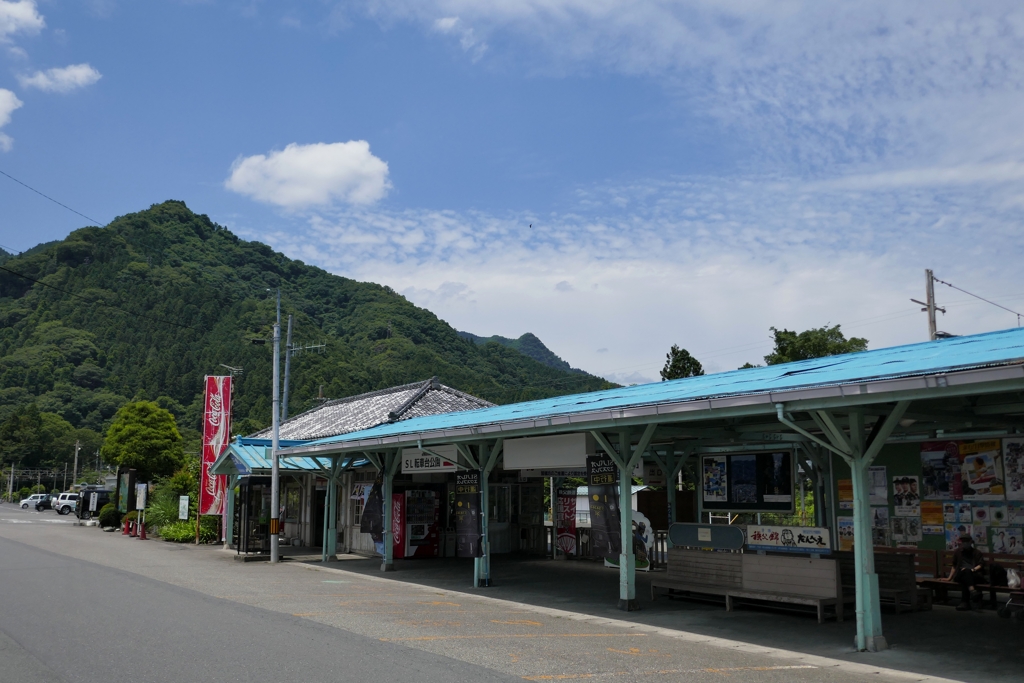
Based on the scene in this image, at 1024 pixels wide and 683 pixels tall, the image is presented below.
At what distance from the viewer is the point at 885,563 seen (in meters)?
12.8

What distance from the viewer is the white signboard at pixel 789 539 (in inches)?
486

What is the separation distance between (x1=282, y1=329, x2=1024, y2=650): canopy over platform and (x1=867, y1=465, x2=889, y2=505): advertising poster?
819 millimetres

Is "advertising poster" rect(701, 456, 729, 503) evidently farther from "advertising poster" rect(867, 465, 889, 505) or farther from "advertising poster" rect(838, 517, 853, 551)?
"advertising poster" rect(867, 465, 889, 505)

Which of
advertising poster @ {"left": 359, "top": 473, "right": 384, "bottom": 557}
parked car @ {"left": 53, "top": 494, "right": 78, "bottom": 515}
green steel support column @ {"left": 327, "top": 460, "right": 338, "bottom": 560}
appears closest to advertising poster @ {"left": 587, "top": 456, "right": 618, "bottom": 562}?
advertising poster @ {"left": 359, "top": 473, "right": 384, "bottom": 557}

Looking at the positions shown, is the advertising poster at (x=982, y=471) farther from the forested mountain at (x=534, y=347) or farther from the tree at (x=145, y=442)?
the forested mountain at (x=534, y=347)

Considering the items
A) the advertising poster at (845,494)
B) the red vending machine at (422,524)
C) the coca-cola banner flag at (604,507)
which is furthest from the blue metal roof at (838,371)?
the red vending machine at (422,524)

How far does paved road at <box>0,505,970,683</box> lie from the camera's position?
827 centimetres

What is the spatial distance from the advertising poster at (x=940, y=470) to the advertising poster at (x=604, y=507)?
212 inches

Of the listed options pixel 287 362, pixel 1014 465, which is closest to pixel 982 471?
pixel 1014 465

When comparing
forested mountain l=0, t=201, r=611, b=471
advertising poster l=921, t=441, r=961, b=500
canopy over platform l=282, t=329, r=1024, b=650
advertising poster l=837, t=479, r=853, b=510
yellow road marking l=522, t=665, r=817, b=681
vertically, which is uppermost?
forested mountain l=0, t=201, r=611, b=471

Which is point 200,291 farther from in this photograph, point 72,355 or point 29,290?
point 29,290

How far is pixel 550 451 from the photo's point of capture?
14.8 m

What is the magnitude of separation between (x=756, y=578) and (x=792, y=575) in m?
0.64

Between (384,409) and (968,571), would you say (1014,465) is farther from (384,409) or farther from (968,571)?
(384,409)
